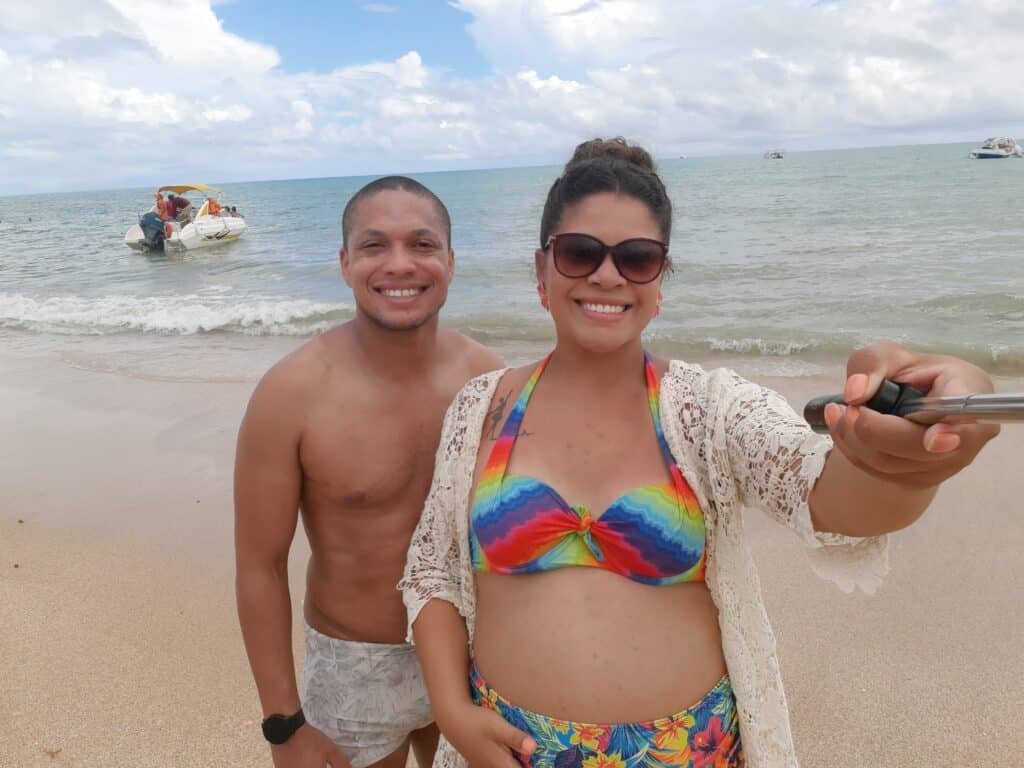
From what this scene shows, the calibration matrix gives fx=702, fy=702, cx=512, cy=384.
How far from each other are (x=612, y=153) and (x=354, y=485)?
1.17 meters

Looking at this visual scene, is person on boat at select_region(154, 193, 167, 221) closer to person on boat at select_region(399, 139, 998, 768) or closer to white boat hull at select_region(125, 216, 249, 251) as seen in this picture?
white boat hull at select_region(125, 216, 249, 251)

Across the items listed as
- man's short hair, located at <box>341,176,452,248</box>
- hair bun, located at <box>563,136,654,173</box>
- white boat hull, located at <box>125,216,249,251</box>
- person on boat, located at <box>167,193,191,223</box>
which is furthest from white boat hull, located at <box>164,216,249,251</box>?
hair bun, located at <box>563,136,654,173</box>

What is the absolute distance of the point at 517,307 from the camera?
13.2 m

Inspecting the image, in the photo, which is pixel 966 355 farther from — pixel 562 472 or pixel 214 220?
pixel 214 220

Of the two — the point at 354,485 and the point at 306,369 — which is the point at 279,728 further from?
the point at 306,369

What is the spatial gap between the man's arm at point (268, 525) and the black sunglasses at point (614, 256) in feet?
2.93

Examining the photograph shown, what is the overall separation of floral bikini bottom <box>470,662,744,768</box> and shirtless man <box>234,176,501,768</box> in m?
0.70

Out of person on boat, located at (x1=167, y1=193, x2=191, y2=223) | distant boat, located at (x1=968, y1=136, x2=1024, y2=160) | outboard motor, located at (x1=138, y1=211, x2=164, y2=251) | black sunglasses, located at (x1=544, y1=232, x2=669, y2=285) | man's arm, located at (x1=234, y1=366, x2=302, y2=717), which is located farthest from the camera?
distant boat, located at (x1=968, y1=136, x2=1024, y2=160)

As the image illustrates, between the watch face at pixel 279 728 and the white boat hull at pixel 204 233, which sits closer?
the watch face at pixel 279 728

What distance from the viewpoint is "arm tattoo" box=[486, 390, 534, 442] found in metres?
1.74

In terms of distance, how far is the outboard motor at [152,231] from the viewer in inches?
1003

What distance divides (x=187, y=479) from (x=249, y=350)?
17.7 feet

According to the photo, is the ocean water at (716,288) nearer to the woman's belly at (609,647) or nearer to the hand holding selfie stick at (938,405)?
the woman's belly at (609,647)

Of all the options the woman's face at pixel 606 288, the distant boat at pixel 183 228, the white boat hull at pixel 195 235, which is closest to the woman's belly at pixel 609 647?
the woman's face at pixel 606 288
